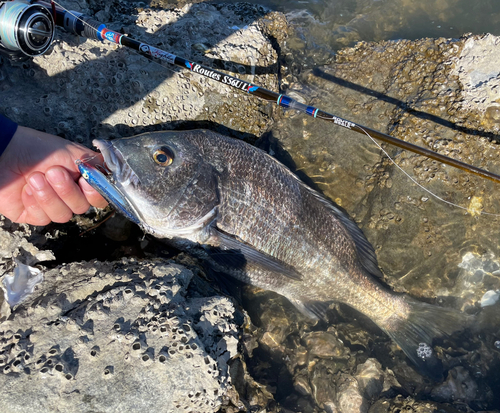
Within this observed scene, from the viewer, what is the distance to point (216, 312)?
2553mm

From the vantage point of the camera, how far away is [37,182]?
2.62 meters

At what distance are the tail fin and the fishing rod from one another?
158 centimetres

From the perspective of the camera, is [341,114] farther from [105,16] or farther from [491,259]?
[105,16]

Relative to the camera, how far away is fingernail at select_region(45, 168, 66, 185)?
2.66m

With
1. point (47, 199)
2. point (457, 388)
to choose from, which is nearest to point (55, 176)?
point (47, 199)

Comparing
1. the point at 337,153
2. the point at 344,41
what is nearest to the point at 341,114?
the point at 337,153

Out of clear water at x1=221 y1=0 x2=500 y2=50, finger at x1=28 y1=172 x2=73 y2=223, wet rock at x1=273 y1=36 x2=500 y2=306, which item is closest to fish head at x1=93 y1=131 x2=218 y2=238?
finger at x1=28 y1=172 x2=73 y2=223

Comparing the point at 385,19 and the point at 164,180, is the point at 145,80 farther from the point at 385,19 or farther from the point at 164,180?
the point at 385,19

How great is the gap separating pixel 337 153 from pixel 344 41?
205cm

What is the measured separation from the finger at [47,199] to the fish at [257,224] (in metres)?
0.38

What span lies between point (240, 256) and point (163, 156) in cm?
123

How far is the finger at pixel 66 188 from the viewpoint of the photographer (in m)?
2.67

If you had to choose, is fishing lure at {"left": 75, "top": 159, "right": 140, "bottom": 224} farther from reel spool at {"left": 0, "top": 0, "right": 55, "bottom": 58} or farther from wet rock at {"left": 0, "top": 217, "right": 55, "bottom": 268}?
reel spool at {"left": 0, "top": 0, "right": 55, "bottom": 58}

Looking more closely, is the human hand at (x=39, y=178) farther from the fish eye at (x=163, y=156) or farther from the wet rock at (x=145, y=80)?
the wet rock at (x=145, y=80)
